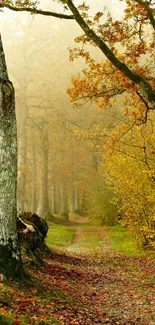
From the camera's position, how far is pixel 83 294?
946 cm

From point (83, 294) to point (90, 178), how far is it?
26056mm

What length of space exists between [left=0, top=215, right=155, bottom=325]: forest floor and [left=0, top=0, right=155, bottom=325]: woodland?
0.11ft

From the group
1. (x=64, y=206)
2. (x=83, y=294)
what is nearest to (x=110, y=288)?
(x=83, y=294)

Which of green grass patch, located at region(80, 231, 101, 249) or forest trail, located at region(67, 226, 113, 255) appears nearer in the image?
forest trail, located at region(67, 226, 113, 255)

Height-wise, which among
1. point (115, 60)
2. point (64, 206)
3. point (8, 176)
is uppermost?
point (115, 60)

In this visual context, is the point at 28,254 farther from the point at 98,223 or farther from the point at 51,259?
the point at 98,223

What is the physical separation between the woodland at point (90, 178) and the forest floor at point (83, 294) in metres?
0.03

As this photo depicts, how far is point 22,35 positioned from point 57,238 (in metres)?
20.2

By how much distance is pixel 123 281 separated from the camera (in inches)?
460

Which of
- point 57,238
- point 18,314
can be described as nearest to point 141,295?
point 18,314

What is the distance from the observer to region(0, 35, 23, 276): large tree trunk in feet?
27.2

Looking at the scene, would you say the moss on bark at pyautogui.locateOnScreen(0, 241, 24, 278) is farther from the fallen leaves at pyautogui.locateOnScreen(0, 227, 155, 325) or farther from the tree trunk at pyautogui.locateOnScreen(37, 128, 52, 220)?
the tree trunk at pyautogui.locateOnScreen(37, 128, 52, 220)

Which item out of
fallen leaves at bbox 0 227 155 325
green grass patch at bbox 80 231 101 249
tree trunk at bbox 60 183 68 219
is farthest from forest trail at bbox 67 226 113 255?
tree trunk at bbox 60 183 68 219

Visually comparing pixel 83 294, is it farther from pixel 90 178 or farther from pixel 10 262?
pixel 90 178
